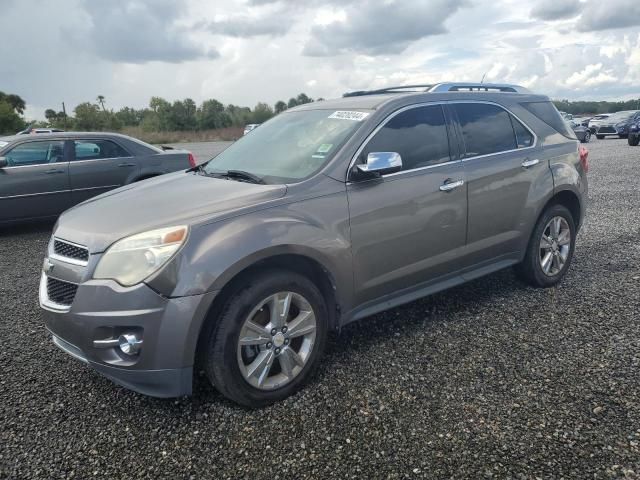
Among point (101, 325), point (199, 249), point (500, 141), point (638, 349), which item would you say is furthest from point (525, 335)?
point (101, 325)

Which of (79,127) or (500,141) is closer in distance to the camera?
(500,141)

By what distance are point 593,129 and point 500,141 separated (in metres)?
29.0

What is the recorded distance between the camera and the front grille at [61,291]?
2758mm

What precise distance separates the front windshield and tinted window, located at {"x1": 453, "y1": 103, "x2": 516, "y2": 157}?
3.18ft

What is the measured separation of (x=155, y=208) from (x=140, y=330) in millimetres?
764

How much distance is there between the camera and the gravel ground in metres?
2.44

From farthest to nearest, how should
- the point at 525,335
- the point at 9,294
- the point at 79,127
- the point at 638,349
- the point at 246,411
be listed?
1. the point at 79,127
2. the point at 9,294
3. the point at 525,335
4. the point at 638,349
5. the point at 246,411

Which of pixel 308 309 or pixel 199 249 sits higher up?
pixel 199 249

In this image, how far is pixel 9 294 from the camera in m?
5.03

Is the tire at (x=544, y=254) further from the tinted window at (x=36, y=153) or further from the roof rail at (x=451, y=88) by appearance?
the tinted window at (x=36, y=153)

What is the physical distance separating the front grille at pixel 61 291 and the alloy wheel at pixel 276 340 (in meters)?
0.96

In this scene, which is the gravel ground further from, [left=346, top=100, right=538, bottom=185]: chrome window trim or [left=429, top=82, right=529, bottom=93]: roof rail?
[left=429, top=82, right=529, bottom=93]: roof rail

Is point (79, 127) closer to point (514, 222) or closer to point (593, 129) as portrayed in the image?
point (593, 129)

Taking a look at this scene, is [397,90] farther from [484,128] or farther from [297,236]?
[297,236]
